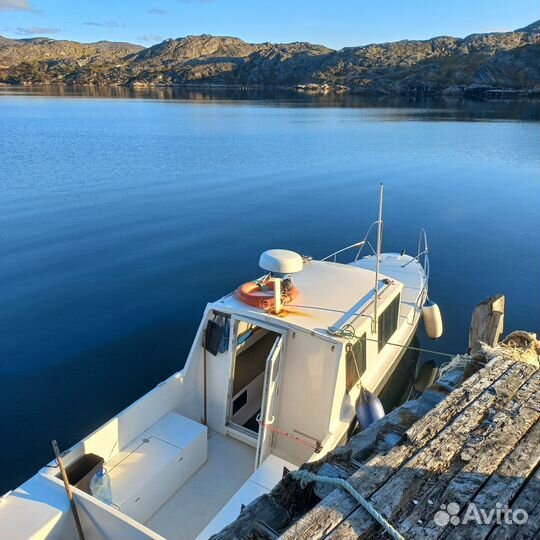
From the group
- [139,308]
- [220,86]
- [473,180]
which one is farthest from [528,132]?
[220,86]

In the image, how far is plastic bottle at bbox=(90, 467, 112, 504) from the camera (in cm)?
545

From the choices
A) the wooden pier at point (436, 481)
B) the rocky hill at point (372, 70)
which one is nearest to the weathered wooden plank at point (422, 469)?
the wooden pier at point (436, 481)

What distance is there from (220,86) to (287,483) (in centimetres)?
18519

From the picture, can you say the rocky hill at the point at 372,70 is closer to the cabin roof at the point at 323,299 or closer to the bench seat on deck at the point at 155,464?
the cabin roof at the point at 323,299

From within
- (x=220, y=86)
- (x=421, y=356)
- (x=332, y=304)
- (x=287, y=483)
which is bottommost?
(x=421, y=356)

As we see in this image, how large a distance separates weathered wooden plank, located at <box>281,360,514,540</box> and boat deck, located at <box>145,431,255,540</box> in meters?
4.18

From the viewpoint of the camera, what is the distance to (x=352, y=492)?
256cm

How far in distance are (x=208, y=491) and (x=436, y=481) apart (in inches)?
186

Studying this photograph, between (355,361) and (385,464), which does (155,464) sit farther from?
(385,464)

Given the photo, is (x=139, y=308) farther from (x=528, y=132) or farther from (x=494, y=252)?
(x=528, y=132)

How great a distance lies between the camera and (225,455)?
7113 mm

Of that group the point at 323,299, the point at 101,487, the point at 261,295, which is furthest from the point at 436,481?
the point at 323,299

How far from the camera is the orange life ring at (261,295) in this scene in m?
6.97

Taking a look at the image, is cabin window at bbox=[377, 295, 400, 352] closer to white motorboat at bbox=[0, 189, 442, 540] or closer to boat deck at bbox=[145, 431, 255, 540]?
white motorboat at bbox=[0, 189, 442, 540]
